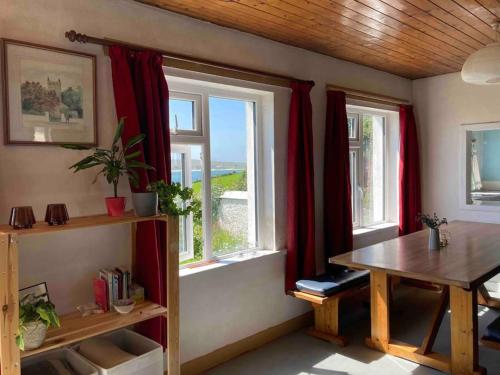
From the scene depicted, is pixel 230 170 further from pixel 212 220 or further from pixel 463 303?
pixel 463 303

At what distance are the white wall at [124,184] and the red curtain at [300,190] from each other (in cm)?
8

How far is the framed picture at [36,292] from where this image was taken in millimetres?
1916

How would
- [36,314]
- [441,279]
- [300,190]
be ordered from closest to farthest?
[36,314] < [441,279] < [300,190]

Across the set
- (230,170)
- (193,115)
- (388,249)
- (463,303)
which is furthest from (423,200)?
(193,115)

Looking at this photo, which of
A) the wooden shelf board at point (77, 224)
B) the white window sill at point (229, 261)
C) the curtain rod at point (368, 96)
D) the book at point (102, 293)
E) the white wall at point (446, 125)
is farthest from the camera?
the white wall at point (446, 125)

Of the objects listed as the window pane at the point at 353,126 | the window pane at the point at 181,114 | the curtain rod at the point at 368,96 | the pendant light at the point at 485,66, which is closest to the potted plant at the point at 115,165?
the window pane at the point at 181,114

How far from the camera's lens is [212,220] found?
3.04m

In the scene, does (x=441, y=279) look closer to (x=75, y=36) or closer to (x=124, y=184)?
(x=124, y=184)

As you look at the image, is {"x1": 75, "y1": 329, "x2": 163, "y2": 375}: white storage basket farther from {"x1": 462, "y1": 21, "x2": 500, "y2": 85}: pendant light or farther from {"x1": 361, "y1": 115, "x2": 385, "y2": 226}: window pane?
{"x1": 361, "y1": 115, "x2": 385, "y2": 226}: window pane

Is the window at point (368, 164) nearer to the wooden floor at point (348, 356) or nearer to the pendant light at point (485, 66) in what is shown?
the wooden floor at point (348, 356)

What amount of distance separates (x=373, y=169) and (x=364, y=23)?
2.18 meters

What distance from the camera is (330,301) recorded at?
10.3 ft

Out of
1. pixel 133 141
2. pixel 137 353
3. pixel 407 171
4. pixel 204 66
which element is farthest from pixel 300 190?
pixel 407 171

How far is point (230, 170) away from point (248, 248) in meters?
0.64
